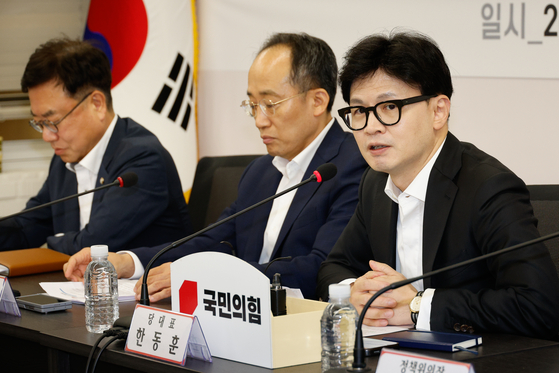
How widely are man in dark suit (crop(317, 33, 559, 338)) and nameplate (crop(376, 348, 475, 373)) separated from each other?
0.42 m

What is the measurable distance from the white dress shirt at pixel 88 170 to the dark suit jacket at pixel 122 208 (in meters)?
0.03

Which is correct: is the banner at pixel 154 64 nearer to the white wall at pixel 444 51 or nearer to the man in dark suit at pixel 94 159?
the white wall at pixel 444 51

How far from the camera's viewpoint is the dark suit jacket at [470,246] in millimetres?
1362

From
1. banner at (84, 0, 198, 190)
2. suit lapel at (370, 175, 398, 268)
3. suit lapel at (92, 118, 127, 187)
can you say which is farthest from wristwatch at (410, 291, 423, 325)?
banner at (84, 0, 198, 190)

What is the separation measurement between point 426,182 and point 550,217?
39 centimetres

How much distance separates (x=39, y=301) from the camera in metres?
1.80

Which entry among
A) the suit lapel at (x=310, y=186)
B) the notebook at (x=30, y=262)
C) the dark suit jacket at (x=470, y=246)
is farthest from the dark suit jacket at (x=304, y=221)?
the notebook at (x=30, y=262)

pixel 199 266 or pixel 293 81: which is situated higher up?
pixel 293 81

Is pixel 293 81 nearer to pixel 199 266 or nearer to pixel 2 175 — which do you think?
pixel 199 266

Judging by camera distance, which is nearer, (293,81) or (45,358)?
(45,358)

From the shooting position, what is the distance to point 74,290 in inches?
78.4

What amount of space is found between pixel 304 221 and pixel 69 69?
1280mm

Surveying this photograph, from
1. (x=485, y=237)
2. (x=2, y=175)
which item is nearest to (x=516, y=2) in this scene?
(x=485, y=237)

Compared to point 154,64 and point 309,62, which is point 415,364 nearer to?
point 309,62
